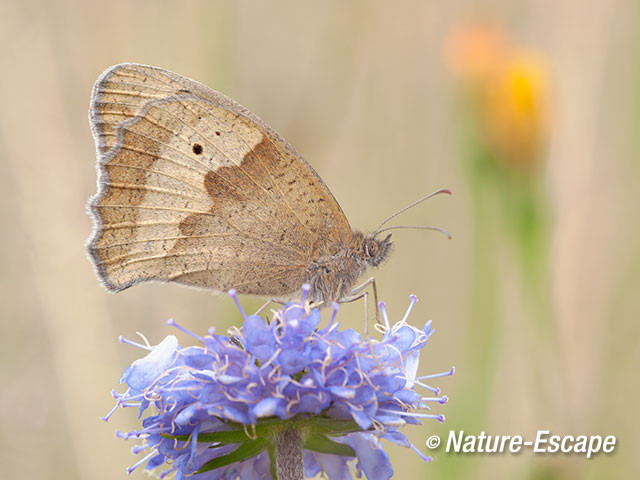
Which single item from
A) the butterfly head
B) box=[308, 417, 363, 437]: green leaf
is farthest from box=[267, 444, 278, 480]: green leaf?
the butterfly head

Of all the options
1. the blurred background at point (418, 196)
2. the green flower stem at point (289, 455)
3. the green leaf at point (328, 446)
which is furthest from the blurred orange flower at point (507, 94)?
the green flower stem at point (289, 455)

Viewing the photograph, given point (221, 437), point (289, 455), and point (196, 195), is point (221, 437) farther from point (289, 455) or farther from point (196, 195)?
point (196, 195)

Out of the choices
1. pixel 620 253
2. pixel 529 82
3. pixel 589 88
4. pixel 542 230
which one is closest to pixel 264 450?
pixel 542 230

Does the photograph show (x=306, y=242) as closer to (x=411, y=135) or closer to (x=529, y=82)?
(x=529, y=82)

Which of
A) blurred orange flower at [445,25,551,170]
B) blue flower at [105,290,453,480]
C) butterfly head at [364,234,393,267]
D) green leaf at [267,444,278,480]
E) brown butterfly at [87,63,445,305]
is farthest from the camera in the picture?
blurred orange flower at [445,25,551,170]

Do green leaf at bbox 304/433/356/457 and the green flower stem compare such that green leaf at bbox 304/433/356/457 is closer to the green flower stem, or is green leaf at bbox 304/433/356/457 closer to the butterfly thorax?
the green flower stem

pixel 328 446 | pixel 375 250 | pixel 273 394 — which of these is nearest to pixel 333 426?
pixel 328 446
